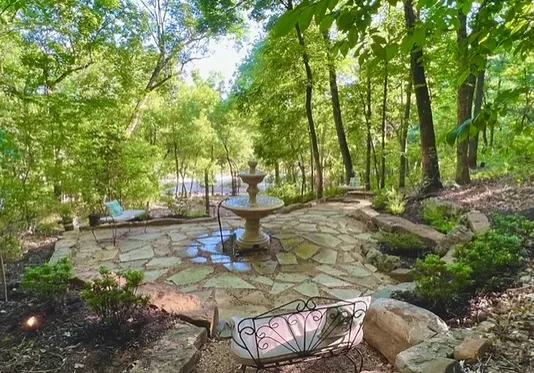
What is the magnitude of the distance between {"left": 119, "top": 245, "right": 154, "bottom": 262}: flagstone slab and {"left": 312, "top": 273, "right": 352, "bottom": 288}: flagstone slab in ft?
6.64

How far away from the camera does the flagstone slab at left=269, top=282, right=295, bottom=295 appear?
3.30 meters

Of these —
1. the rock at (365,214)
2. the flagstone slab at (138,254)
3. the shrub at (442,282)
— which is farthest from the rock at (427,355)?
the rock at (365,214)

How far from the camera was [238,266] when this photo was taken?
3840 millimetres

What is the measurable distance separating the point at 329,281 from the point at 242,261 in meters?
1.05

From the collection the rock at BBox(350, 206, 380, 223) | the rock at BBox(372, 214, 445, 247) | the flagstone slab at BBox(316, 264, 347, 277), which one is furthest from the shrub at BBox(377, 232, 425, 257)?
the rock at BBox(350, 206, 380, 223)

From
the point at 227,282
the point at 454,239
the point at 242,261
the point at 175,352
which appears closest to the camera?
the point at 175,352

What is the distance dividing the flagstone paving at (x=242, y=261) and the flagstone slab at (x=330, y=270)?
11 millimetres

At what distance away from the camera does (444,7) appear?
107 centimetres

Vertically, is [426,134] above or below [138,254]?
above

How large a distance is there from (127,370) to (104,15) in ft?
22.5

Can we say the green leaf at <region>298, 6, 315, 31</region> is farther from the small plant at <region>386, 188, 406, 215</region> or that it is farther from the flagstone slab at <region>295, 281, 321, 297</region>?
the small plant at <region>386, 188, 406, 215</region>

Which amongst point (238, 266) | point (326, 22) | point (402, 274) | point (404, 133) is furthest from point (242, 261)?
point (404, 133)

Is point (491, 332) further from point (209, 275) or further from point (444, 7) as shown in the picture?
point (209, 275)

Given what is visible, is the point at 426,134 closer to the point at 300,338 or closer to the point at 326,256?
the point at 326,256
